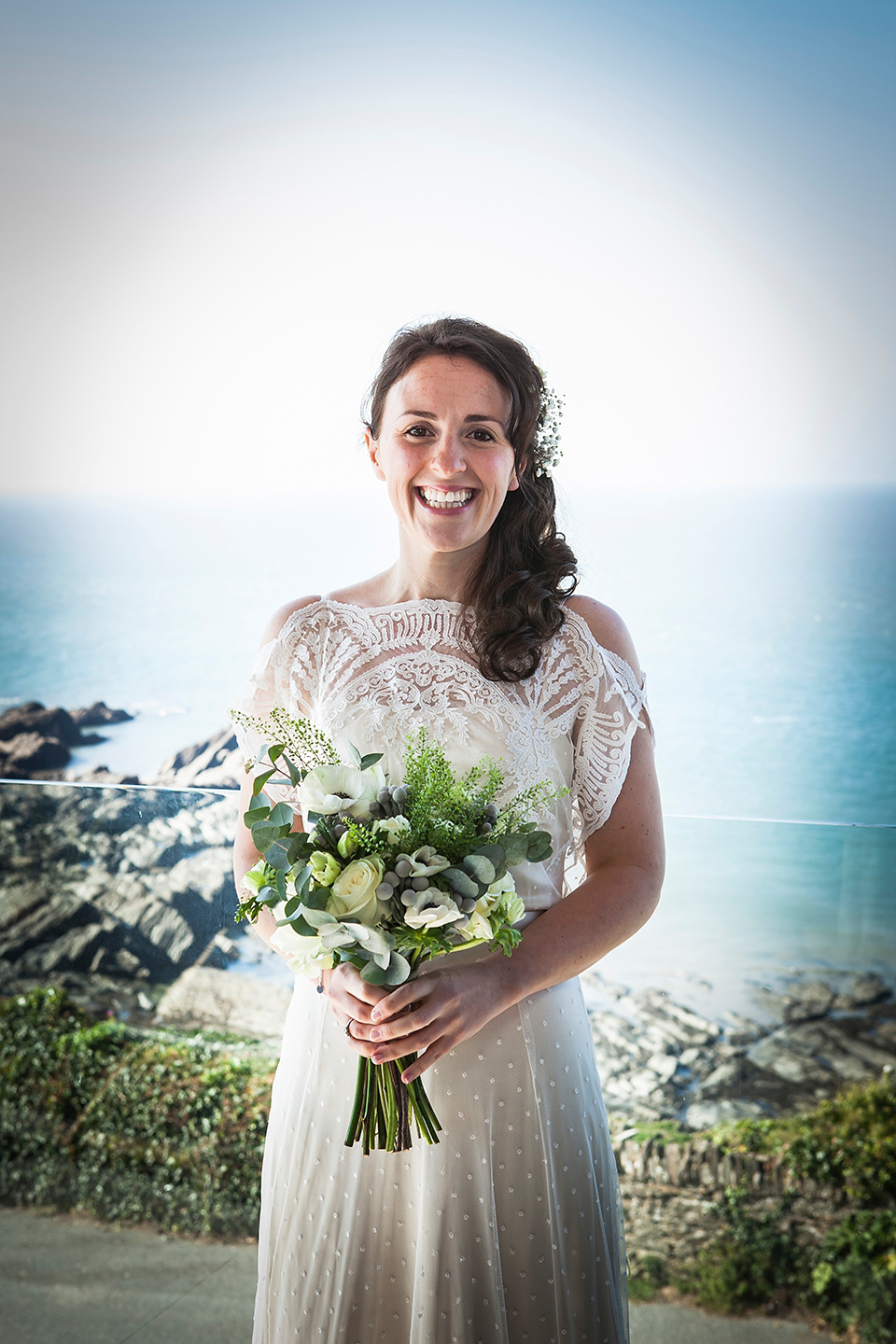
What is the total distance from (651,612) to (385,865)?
150 inches

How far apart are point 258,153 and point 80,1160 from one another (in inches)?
154

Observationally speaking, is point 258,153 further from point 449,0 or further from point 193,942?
point 193,942

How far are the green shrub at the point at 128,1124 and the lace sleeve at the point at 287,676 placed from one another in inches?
62.5

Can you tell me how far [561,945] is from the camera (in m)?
1.56

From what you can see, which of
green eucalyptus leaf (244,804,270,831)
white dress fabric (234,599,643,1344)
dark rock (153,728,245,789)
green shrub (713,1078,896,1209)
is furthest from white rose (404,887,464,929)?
dark rock (153,728,245,789)

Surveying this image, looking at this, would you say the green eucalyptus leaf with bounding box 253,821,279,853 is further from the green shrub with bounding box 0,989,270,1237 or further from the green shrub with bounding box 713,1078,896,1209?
the green shrub with bounding box 713,1078,896,1209

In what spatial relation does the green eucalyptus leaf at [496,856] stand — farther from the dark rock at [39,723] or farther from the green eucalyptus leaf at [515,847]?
the dark rock at [39,723]

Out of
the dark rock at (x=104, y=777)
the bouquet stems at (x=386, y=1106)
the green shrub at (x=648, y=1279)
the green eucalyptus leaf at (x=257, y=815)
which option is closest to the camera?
the green eucalyptus leaf at (x=257, y=815)

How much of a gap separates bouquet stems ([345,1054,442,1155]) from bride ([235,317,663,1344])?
7cm

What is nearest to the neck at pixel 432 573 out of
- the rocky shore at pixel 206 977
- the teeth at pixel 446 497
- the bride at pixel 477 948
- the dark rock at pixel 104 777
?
the bride at pixel 477 948

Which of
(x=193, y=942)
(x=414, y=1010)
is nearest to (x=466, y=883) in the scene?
(x=414, y=1010)

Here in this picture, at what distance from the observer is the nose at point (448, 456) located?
167 centimetres

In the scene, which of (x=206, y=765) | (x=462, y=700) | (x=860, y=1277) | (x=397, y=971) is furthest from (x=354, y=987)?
(x=206, y=765)

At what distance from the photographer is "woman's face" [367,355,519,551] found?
1.69 m
